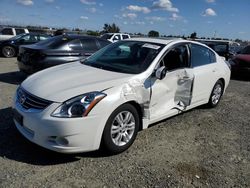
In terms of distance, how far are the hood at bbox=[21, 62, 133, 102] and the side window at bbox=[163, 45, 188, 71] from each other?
2.85 feet

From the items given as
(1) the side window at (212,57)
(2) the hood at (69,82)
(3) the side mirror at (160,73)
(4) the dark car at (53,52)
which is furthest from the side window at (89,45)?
(3) the side mirror at (160,73)

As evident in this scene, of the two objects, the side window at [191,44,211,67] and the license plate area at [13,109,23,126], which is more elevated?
the side window at [191,44,211,67]

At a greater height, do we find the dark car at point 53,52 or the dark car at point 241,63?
the dark car at point 53,52

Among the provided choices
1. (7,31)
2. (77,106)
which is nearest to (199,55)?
(77,106)

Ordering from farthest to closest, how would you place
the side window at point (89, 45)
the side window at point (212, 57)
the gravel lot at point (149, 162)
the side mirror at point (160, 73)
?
the side window at point (89, 45) → the side window at point (212, 57) → the side mirror at point (160, 73) → the gravel lot at point (149, 162)

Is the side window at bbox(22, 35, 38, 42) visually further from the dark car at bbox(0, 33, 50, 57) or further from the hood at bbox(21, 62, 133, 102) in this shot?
the hood at bbox(21, 62, 133, 102)

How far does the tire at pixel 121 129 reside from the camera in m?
3.43

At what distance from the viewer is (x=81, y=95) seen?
326 cm

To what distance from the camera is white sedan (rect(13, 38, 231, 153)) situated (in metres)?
3.17

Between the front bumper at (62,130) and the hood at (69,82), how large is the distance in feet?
0.78

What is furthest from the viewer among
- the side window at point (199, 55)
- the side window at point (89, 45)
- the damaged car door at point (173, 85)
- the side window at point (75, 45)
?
the side window at point (89, 45)

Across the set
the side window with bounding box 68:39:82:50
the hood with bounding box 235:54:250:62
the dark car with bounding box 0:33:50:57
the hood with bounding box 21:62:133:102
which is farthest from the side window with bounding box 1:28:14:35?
the hood with bounding box 21:62:133:102

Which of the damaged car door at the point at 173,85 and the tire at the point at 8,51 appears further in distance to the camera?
the tire at the point at 8,51

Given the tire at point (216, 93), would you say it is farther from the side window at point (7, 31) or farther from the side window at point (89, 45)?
the side window at point (7, 31)
